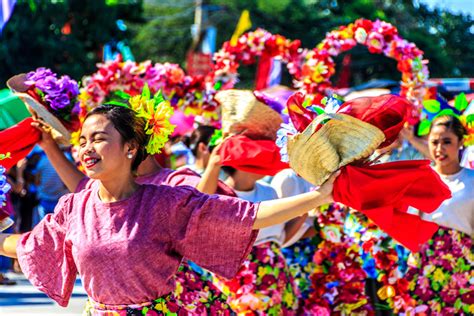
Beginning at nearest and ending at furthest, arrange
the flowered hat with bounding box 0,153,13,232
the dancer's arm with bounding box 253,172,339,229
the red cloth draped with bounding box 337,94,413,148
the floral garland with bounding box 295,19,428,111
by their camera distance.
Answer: the dancer's arm with bounding box 253,172,339,229, the red cloth draped with bounding box 337,94,413,148, the flowered hat with bounding box 0,153,13,232, the floral garland with bounding box 295,19,428,111

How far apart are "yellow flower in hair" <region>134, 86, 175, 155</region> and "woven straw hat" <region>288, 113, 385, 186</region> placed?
626mm

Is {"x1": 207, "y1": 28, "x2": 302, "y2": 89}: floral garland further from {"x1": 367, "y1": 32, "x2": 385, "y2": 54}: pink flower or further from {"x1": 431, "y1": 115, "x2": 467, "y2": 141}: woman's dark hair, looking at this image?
{"x1": 431, "y1": 115, "x2": 467, "y2": 141}: woman's dark hair

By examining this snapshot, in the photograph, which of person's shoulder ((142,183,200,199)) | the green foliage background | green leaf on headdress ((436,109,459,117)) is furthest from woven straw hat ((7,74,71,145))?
the green foliage background

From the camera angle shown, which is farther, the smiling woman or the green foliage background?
the green foliage background

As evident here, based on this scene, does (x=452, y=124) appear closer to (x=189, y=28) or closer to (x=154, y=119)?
(x=154, y=119)

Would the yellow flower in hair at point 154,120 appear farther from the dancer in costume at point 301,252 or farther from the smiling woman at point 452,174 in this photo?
the smiling woman at point 452,174

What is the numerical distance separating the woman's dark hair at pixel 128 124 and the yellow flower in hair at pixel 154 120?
26 mm

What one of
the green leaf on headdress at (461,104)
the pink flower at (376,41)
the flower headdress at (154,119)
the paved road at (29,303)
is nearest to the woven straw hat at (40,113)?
the flower headdress at (154,119)

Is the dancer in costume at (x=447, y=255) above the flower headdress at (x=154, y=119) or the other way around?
the other way around

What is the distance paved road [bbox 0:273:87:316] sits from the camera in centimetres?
909

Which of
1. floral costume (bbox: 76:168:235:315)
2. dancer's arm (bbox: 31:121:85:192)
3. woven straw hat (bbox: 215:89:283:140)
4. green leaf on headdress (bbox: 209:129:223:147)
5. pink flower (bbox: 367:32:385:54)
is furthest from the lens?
pink flower (bbox: 367:32:385:54)

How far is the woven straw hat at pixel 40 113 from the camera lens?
568 centimetres

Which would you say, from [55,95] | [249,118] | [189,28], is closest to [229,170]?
[249,118]

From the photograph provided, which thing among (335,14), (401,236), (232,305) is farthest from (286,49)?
(335,14)
